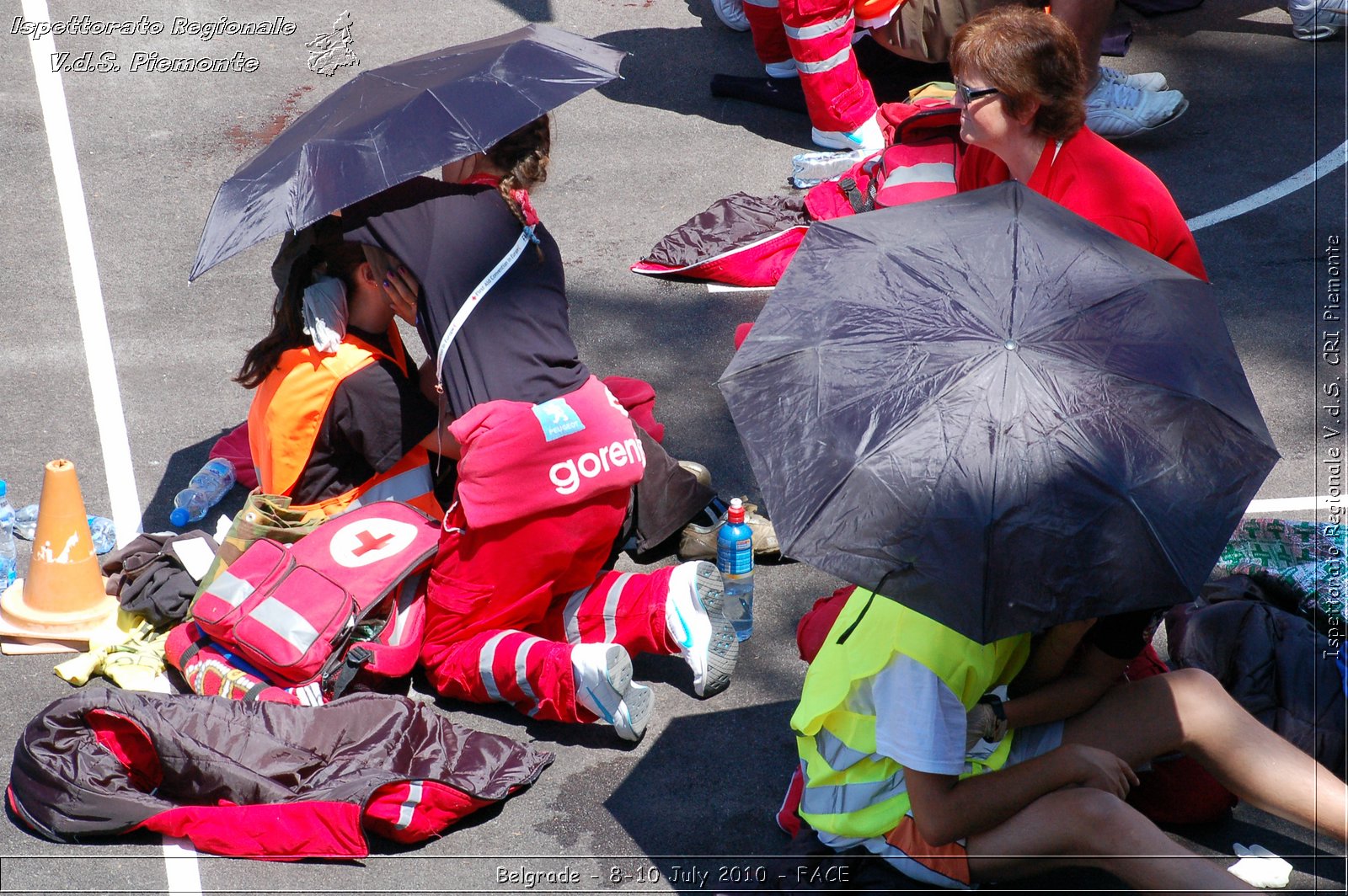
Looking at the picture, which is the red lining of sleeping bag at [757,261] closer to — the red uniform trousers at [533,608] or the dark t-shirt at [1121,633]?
the red uniform trousers at [533,608]

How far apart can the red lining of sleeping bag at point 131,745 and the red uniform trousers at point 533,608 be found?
2.72 ft

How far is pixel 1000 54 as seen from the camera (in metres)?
A: 3.98

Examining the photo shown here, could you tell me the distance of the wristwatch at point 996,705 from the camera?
3045 mm

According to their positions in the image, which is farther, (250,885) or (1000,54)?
(1000,54)

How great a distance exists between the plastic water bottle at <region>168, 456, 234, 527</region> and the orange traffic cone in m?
0.52

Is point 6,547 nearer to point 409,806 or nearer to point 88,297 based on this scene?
point 88,297

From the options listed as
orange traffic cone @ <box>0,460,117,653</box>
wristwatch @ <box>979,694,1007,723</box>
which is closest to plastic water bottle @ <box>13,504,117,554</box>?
orange traffic cone @ <box>0,460,117,653</box>

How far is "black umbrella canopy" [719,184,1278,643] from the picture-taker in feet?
8.43

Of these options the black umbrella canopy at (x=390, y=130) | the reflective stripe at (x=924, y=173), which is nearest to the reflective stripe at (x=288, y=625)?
the black umbrella canopy at (x=390, y=130)

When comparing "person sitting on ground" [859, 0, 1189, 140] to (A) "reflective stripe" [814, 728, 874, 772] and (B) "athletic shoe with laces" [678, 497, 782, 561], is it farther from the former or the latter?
(A) "reflective stripe" [814, 728, 874, 772]

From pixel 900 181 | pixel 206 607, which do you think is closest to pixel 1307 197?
pixel 900 181

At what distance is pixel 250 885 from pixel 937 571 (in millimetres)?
1995

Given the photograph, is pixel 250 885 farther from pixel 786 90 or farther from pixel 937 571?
pixel 786 90

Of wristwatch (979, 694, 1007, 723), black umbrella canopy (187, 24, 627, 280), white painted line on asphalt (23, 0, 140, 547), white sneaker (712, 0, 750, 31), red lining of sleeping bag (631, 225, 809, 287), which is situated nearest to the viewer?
wristwatch (979, 694, 1007, 723)
